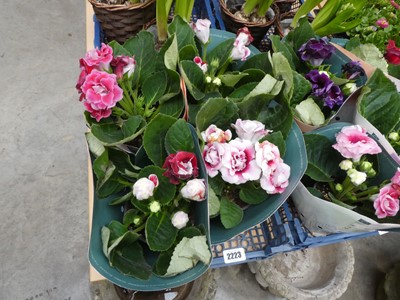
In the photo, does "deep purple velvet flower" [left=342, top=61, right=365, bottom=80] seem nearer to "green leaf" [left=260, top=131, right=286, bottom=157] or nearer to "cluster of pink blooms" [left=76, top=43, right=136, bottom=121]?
"green leaf" [left=260, top=131, right=286, bottom=157]

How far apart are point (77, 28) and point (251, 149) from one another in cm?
154

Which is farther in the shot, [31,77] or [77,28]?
[77,28]

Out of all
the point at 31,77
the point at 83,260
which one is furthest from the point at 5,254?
the point at 31,77

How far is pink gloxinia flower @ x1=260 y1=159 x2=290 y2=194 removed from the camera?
0.53m

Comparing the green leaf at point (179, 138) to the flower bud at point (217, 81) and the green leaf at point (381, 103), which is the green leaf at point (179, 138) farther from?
the green leaf at point (381, 103)

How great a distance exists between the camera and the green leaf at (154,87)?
68cm

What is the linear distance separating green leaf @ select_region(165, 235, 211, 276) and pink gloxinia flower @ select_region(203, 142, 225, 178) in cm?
10

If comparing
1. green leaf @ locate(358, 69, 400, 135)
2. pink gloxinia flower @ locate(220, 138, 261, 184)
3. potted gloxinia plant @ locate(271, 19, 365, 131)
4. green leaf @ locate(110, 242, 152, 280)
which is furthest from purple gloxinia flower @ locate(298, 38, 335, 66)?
green leaf @ locate(110, 242, 152, 280)

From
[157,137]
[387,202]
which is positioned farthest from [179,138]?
[387,202]

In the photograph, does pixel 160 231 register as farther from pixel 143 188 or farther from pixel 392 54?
pixel 392 54

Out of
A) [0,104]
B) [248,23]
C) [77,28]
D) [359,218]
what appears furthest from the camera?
[77,28]

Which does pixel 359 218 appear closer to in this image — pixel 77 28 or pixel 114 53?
pixel 114 53

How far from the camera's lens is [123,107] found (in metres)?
0.66

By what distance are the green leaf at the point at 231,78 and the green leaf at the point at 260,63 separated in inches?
1.2
